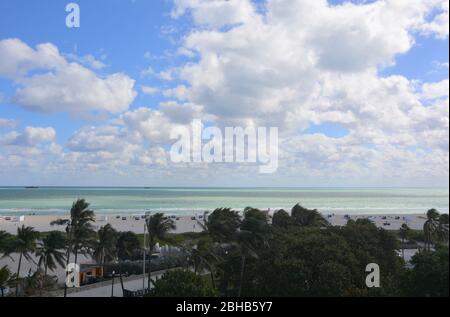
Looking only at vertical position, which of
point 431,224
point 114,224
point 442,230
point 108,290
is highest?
point 431,224

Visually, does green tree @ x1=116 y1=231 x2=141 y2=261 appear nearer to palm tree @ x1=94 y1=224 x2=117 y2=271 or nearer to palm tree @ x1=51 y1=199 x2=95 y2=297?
palm tree @ x1=94 y1=224 x2=117 y2=271

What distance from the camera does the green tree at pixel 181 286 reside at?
17.3m

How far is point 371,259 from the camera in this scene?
74.3ft

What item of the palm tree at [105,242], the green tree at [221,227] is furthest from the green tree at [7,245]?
the green tree at [221,227]

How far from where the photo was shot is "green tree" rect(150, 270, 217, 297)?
1731cm

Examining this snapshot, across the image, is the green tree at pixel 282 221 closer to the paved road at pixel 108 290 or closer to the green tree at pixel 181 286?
the paved road at pixel 108 290

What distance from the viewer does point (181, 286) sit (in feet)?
57.3

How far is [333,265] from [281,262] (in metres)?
2.66

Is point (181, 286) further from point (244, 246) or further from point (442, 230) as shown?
point (442, 230)

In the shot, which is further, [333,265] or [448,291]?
[333,265]

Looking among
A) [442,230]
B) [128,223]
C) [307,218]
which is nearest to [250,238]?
[307,218]

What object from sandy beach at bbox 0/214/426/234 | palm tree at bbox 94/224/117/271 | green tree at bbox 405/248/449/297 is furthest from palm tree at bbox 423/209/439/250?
sandy beach at bbox 0/214/426/234
